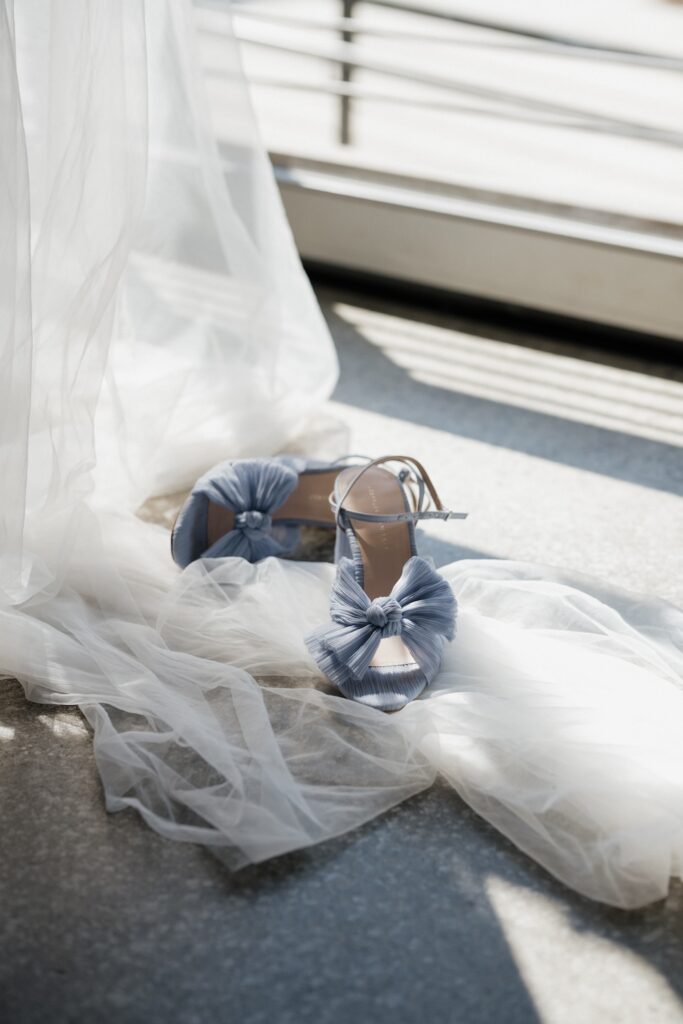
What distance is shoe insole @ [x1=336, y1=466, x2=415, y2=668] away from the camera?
57.9 inches

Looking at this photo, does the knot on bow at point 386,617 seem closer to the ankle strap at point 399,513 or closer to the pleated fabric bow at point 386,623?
the pleated fabric bow at point 386,623

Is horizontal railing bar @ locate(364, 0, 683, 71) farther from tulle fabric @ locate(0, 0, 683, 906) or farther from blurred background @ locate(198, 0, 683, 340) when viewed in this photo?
tulle fabric @ locate(0, 0, 683, 906)

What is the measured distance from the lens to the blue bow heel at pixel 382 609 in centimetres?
129

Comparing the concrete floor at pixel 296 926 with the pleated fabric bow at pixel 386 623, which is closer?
the concrete floor at pixel 296 926

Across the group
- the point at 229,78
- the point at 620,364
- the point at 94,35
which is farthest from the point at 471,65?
the point at 94,35

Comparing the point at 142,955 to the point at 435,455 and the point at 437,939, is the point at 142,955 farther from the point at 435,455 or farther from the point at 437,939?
the point at 435,455

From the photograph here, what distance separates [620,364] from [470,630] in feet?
3.66

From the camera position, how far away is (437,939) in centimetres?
101


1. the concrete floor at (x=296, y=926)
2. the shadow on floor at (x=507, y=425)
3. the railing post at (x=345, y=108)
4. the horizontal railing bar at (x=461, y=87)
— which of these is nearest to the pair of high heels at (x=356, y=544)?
the concrete floor at (x=296, y=926)

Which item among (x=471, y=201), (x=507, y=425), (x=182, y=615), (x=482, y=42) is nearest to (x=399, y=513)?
(x=182, y=615)

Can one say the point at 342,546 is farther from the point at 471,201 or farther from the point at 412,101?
the point at 412,101

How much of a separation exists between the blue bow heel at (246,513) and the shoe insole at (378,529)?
0.09 meters

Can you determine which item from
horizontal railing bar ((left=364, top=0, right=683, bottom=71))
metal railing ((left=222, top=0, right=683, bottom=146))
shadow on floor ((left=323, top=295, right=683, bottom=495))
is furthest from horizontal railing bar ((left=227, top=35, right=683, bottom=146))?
shadow on floor ((left=323, top=295, right=683, bottom=495))

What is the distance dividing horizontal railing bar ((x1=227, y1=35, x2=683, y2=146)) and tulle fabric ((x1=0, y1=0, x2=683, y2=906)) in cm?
87
